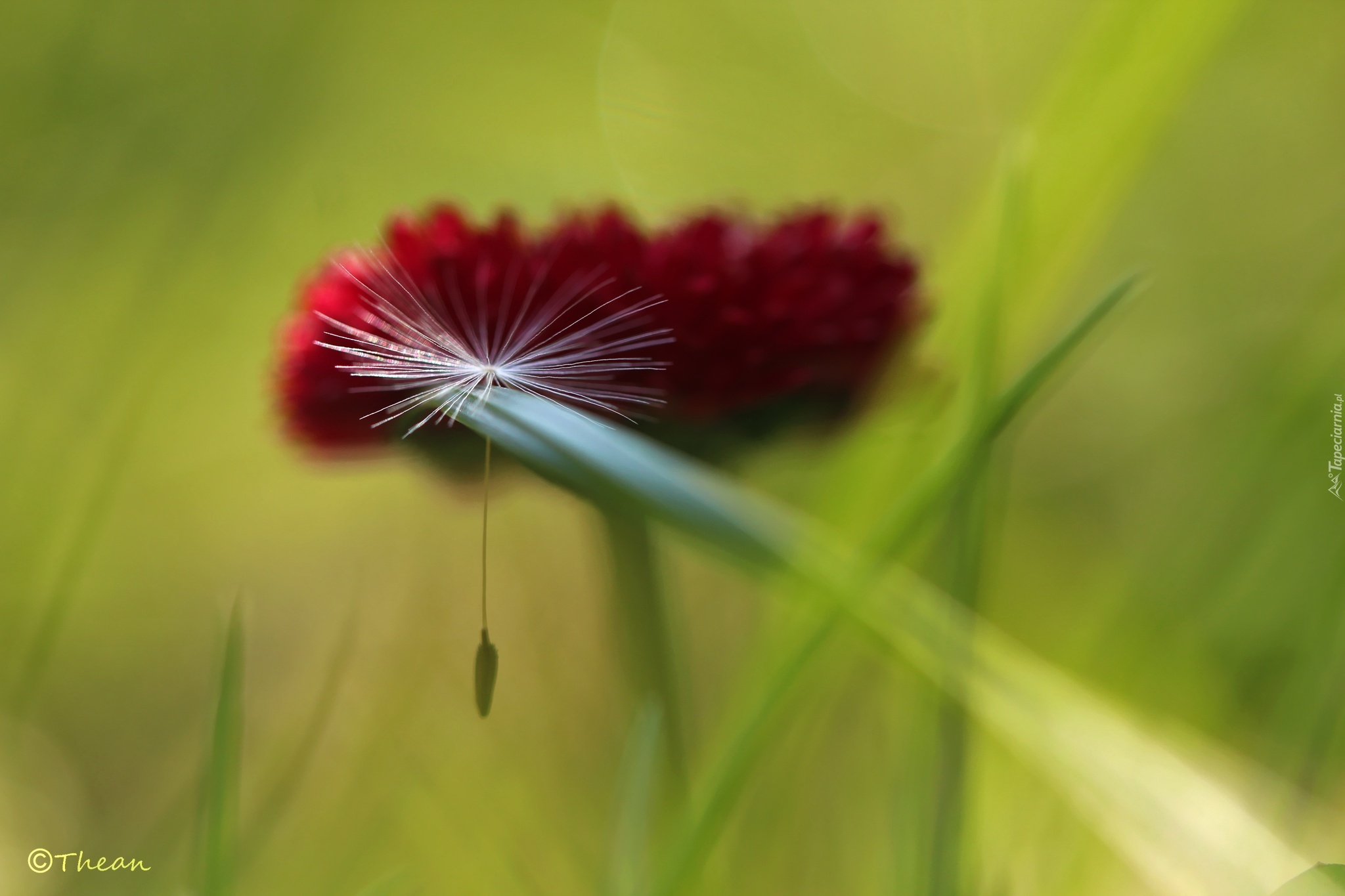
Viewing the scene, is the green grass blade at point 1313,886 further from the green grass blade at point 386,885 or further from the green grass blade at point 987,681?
the green grass blade at point 386,885

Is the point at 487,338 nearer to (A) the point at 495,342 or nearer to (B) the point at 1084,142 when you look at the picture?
(A) the point at 495,342

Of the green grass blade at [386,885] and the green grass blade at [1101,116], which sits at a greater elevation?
the green grass blade at [1101,116]

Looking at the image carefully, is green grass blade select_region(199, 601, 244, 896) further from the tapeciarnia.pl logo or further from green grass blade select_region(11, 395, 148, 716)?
the tapeciarnia.pl logo

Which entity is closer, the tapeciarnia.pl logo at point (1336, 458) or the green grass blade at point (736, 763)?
the green grass blade at point (736, 763)

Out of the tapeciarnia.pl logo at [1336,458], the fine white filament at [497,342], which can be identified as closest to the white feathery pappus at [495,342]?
the fine white filament at [497,342]

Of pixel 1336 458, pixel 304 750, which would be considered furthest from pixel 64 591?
pixel 1336 458

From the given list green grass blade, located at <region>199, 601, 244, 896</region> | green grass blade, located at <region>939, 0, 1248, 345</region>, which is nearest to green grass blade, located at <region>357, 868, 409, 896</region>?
green grass blade, located at <region>199, 601, 244, 896</region>
